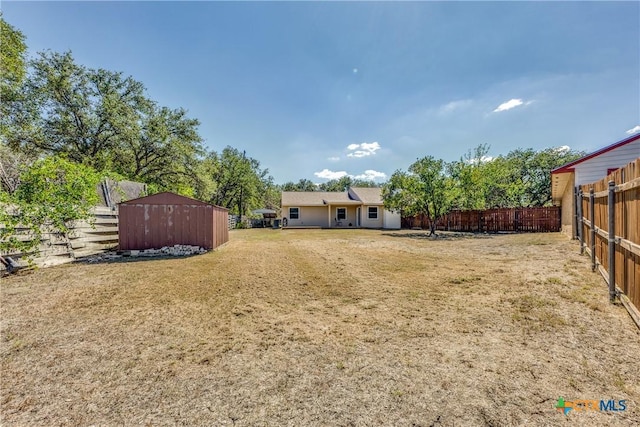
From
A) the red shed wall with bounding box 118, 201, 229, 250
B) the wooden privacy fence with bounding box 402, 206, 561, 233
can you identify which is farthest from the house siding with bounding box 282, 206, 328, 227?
the red shed wall with bounding box 118, 201, 229, 250

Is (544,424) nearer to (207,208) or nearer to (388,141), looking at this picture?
(207,208)

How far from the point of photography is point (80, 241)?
8.16 metres

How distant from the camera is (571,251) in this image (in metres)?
7.30

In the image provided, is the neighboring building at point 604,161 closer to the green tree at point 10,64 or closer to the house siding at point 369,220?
the house siding at point 369,220

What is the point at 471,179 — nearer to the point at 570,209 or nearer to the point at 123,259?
the point at 570,209

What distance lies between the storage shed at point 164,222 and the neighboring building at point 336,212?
15.5 meters

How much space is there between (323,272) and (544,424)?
4.65 metres

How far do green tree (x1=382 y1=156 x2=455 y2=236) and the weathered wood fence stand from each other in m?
14.6

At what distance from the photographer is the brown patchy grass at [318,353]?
177 centimetres

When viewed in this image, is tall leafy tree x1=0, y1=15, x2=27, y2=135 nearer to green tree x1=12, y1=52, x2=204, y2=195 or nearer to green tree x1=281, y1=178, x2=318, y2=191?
green tree x1=12, y1=52, x2=204, y2=195

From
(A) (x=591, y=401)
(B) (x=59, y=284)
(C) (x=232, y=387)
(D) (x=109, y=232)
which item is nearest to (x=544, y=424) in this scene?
(A) (x=591, y=401)

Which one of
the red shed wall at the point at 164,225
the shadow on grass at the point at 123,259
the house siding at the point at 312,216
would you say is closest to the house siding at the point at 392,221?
the house siding at the point at 312,216

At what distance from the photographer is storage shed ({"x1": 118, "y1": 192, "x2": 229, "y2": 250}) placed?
886 cm

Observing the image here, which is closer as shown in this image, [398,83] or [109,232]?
[109,232]
